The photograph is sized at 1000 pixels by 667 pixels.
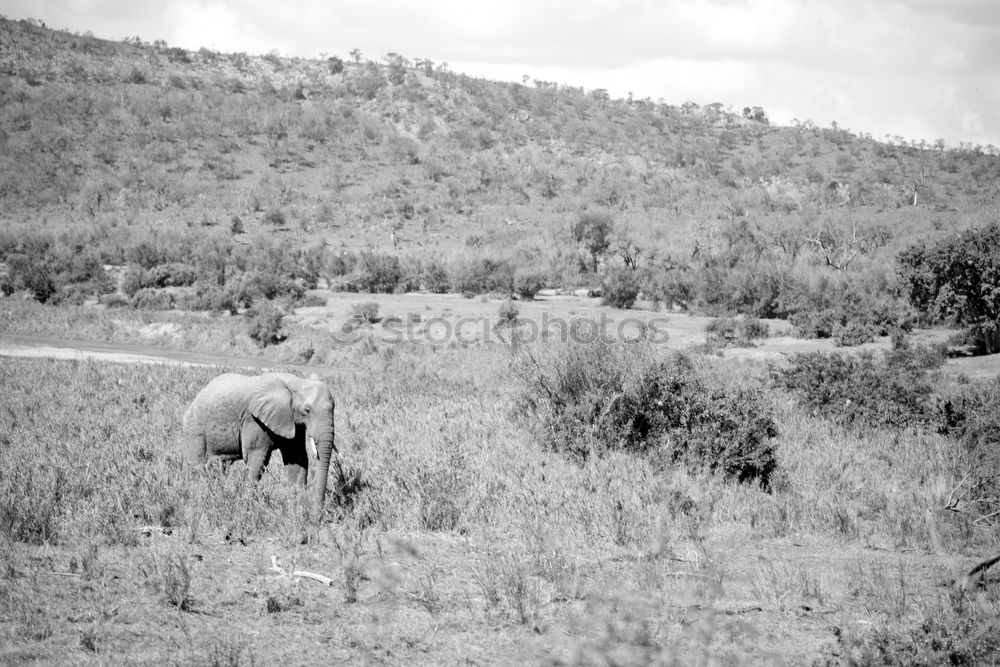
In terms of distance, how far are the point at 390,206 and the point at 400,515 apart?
47.6 m

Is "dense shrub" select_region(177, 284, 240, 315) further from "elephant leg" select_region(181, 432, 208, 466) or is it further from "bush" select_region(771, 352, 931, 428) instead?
"elephant leg" select_region(181, 432, 208, 466)

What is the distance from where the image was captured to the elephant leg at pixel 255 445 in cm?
1004

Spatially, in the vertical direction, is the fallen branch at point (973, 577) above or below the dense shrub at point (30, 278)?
below

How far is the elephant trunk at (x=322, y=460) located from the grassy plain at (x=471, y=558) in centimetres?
20

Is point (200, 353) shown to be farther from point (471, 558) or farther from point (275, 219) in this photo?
point (275, 219)

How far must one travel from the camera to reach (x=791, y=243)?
4681cm

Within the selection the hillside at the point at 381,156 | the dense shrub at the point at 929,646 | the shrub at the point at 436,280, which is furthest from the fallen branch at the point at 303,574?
the hillside at the point at 381,156

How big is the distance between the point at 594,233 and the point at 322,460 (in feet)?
130

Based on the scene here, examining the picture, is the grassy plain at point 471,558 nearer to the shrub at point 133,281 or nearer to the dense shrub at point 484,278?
the dense shrub at point 484,278

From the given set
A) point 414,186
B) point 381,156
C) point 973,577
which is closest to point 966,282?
point 973,577

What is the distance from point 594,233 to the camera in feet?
156

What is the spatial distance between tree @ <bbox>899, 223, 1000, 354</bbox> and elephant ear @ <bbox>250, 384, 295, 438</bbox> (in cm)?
2259

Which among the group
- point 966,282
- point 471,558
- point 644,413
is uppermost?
point 966,282

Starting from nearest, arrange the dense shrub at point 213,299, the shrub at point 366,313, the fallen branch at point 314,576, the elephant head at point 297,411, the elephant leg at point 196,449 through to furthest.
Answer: the fallen branch at point 314,576, the elephant head at point 297,411, the elephant leg at point 196,449, the shrub at point 366,313, the dense shrub at point 213,299
